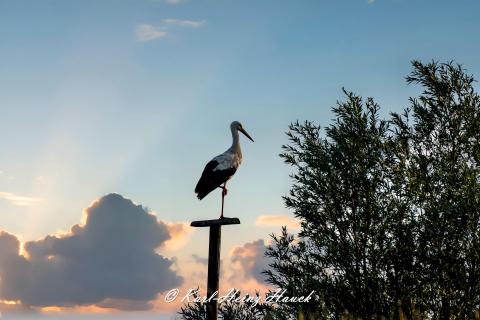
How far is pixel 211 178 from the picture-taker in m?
16.3

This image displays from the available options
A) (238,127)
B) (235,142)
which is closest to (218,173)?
(235,142)

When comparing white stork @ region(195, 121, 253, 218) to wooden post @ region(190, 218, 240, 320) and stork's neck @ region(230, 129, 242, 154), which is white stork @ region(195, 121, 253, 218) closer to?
stork's neck @ region(230, 129, 242, 154)

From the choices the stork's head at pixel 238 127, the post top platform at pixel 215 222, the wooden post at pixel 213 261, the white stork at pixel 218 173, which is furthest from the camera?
the stork's head at pixel 238 127

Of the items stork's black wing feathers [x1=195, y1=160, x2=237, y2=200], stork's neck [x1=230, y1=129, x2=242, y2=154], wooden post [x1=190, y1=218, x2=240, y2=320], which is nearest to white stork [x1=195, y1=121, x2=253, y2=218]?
stork's black wing feathers [x1=195, y1=160, x2=237, y2=200]

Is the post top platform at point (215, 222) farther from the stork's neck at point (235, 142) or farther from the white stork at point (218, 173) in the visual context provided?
the stork's neck at point (235, 142)

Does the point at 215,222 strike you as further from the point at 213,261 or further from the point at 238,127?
the point at 238,127

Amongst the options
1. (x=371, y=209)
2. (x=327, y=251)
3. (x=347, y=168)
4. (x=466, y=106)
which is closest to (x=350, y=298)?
(x=327, y=251)

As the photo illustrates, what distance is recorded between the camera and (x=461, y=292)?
1852 cm

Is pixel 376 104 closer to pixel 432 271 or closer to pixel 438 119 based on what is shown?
pixel 438 119

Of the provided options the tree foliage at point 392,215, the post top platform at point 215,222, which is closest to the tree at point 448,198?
the tree foliage at point 392,215

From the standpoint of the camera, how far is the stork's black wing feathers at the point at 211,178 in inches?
643

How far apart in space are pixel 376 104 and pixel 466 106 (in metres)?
2.85

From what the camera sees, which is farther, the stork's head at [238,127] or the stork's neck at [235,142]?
the stork's head at [238,127]

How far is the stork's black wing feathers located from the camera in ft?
53.6
